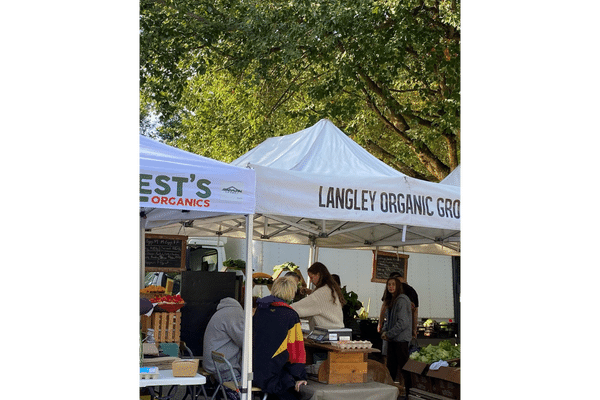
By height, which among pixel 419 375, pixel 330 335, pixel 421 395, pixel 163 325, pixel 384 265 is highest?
pixel 384 265

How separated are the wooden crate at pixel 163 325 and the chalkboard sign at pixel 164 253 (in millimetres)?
Result: 2317

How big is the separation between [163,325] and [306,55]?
315 inches

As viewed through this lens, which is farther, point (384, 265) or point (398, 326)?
point (384, 265)

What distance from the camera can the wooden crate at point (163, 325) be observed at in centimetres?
608

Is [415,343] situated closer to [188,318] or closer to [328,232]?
[328,232]

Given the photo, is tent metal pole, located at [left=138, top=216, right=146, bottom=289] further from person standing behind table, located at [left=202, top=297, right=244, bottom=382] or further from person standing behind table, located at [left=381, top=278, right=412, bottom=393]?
person standing behind table, located at [left=381, top=278, right=412, bottom=393]

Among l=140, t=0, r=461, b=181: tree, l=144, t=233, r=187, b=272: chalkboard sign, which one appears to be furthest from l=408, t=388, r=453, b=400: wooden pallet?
l=140, t=0, r=461, b=181: tree

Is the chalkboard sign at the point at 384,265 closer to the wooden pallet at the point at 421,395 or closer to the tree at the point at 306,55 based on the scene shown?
the tree at the point at 306,55

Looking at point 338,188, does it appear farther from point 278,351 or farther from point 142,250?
point 142,250

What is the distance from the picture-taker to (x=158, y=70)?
12.6 metres

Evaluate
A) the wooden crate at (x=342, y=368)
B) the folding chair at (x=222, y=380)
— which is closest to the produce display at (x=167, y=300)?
the folding chair at (x=222, y=380)

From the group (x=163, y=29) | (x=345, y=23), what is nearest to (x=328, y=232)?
(x=345, y=23)

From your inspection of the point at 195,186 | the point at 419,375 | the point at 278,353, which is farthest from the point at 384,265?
the point at 195,186

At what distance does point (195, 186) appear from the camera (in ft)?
17.0
